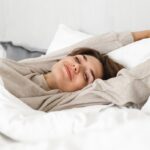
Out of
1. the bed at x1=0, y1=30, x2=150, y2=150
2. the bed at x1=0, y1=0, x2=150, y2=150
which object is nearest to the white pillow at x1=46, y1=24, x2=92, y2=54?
the bed at x1=0, y1=0, x2=150, y2=150

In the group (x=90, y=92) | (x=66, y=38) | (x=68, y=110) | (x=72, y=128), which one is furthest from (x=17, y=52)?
(x=72, y=128)

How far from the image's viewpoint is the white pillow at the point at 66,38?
1733mm

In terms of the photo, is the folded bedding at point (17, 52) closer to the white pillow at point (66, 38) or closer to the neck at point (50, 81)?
the white pillow at point (66, 38)

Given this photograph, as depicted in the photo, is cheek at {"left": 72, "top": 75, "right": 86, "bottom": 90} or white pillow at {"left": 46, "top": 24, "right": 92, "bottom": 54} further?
white pillow at {"left": 46, "top": 24, "right": 92, "bottom": 54}

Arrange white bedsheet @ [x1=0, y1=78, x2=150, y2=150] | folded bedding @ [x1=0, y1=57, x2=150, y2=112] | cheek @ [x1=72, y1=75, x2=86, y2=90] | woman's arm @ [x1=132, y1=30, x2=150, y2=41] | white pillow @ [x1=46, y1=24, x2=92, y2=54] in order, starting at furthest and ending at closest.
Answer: white pillow @ [x1=46, y1=24, x2=92, y2=54] < woman's arm @ [x1=132, y1=30, x2=150, y2=41] < cheek @ [x1=72, y1=75, x2=86, y2=90] < folded bedding @ [x1=0, y1=57, x2=150, y2=112] < white bedsheet @ [x1=0, y1=78, x2=150, y2=150]

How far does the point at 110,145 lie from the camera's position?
791 mm

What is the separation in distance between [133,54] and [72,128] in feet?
1.94

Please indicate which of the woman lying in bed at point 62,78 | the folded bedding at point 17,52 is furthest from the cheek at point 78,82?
the folded bedding at point 17,52

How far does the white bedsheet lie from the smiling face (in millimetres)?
256

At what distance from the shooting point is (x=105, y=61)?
58.5 inches

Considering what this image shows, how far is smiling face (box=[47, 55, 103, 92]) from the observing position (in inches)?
54.1

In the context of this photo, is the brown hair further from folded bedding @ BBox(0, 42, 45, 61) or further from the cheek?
folded bedding @ BBox(0, 42, 45, 61)

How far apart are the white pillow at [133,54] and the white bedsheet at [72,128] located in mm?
352

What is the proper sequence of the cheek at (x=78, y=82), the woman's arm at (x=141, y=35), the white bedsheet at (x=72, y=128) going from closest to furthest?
the white bedsheet at (x=72, y=128)
the cheek at (x=78, y=82)
the woman's arm at (x=141, y=35)
